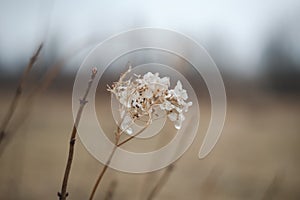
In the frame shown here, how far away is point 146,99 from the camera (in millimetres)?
351

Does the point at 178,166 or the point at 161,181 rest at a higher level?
the point at 178,166

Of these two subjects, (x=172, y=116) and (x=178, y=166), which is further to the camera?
(x=178, y=166)

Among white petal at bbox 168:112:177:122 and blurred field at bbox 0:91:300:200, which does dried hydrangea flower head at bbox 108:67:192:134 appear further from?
blurred field at bbox 0:91:300:200

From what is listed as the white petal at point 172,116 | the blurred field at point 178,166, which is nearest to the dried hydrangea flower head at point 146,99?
the white petal at point 172,116

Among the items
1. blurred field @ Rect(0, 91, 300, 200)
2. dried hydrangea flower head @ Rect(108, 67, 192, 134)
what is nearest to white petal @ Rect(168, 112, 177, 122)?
dried hydrangea flower head @ Rect(108, 67, 192, 134)

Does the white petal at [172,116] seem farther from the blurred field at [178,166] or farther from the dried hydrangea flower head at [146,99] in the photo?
the blurred field at [178,166]

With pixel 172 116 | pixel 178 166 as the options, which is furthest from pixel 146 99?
pixel 178 166

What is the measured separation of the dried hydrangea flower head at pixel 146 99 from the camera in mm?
345

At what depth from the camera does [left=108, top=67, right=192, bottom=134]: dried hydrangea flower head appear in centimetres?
35

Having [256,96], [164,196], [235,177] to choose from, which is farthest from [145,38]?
[256,96]

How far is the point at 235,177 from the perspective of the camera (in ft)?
8.38

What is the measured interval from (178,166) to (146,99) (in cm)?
239

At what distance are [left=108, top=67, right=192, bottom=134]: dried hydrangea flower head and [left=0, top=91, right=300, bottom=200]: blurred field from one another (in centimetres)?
12

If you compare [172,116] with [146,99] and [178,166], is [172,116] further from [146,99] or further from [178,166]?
[178,166]
